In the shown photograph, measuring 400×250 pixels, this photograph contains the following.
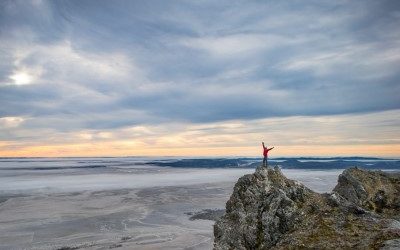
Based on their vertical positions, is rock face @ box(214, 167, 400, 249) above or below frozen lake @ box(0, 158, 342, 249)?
above

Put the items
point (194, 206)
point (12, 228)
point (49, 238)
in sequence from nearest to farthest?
point (49, 238), point (12, 228), point (194, 206)

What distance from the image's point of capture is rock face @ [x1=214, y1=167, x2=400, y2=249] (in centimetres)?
955

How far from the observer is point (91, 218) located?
40.1 m

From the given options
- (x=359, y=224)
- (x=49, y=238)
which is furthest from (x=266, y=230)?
(x=49, y=238)

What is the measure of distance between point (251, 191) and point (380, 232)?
4590mm

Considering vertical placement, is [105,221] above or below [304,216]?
below

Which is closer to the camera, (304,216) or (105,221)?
(304,216)

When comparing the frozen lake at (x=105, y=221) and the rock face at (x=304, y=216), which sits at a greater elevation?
the rock face at (x=304, y=216)

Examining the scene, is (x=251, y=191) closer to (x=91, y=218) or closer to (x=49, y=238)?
(x=49, y=238)

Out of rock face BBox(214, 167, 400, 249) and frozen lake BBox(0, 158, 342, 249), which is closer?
rock face BBox(214, 167, 400, 249)

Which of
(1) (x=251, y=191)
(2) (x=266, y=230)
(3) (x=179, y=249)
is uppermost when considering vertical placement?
(1) (x=251, y=191)

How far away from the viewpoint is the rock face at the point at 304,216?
9.55 meters

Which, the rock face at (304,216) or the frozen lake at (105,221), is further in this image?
the frozen lake at (105,221)

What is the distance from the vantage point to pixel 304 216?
36.4 feet
